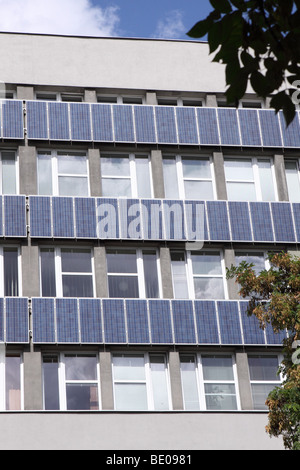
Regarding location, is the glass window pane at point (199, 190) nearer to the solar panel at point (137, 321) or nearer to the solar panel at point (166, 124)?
the solar panel at point (166, 124)

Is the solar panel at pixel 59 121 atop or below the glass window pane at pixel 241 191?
atop

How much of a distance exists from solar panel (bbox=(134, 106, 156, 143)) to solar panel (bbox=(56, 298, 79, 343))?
4.76 meters

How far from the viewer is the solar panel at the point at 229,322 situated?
22547 millimetres

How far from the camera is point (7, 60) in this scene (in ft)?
82.1

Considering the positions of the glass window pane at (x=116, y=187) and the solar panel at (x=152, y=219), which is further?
the glass window pane at (x=116, y=187)

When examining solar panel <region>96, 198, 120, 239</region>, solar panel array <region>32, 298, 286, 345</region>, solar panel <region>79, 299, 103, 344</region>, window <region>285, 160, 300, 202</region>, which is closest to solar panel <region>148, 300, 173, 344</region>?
solar panel array <region>32, 298, 286, 345</region>

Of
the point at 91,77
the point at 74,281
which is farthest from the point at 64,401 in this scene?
the point at 91,77

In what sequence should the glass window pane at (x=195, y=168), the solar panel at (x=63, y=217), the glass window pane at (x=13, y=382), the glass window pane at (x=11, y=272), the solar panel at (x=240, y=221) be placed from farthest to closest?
the glass window pane at (x=195, y=168) < the solar panel at (x=240, y=221) < the solar panel at (x=63, y=217) < the glass window pane at (x=11, y=272) < the glass window pane at (x=13, y=382)

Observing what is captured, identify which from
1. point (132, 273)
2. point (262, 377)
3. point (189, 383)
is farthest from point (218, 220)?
point (189, 383)

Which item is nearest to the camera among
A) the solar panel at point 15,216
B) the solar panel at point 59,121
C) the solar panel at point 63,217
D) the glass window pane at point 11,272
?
the glass window pane at point 11,272

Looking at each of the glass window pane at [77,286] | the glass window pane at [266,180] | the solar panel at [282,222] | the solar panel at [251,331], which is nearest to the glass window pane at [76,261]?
the glass window pane at [77,286]

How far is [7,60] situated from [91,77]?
2.15 meters

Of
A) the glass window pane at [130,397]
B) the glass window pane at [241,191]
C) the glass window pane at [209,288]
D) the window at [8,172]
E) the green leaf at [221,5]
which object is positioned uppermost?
the window at [8,172]
